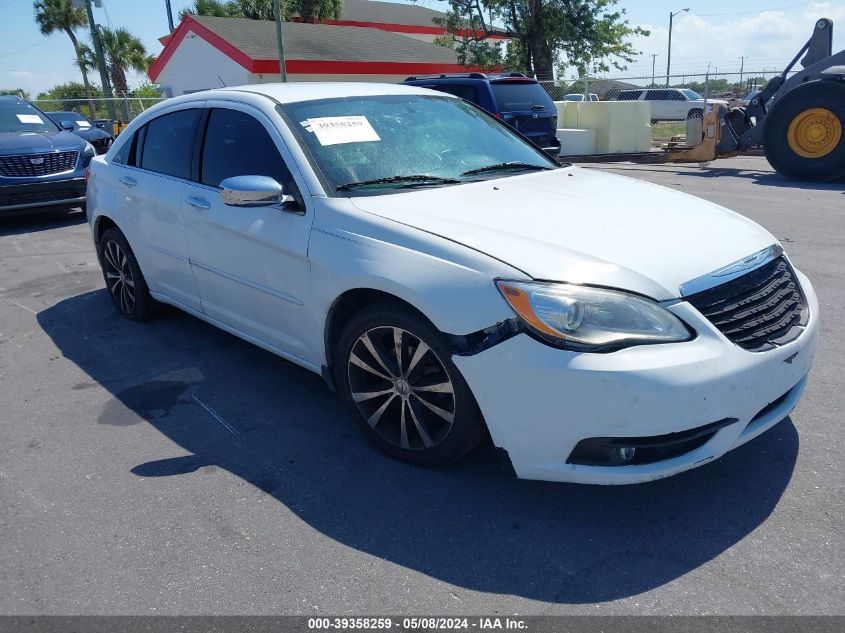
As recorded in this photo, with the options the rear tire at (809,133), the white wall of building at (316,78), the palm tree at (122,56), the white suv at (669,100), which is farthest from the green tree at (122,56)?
the rear tire at (809,133)

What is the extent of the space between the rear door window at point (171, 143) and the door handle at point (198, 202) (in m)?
0.21

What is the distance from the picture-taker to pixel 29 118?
1066 centimetres

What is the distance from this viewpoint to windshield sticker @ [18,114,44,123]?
10539 mm

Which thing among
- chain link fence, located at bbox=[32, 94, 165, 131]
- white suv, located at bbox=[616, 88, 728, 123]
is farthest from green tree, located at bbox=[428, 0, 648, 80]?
chain link fence, located at bbox=[32, 94, 165, 131]

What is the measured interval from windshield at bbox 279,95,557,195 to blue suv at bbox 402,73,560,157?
7001mm

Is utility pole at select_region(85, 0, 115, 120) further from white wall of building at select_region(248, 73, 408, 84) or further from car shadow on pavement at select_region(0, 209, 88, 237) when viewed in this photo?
car shadow on pavement at select_region(0, 209, 88, 237)

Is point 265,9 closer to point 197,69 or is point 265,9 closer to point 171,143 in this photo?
point 197,69

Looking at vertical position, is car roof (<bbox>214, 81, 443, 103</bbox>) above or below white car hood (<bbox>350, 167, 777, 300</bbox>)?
above

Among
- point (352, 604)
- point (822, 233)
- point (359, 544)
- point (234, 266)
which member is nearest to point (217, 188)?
point (234, 266)

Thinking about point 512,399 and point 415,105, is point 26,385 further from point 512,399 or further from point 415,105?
point 512,399

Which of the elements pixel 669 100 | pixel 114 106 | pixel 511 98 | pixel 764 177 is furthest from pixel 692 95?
pixel 114 106

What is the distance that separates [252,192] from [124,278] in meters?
2.48

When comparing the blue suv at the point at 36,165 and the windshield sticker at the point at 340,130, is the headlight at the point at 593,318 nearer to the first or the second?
the windshield sticker at the point at 340,130

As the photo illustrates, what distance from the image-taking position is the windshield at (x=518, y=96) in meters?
11.4
